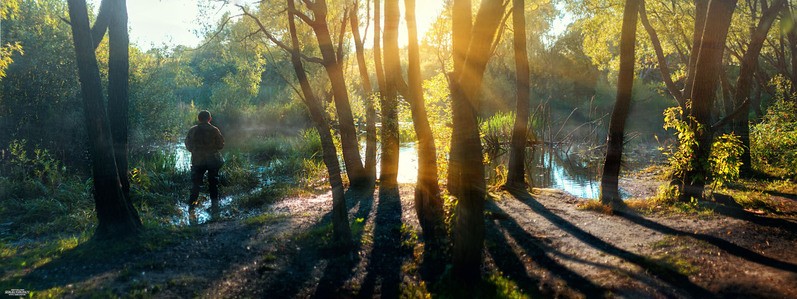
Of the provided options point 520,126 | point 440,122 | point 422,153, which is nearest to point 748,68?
point 520,126

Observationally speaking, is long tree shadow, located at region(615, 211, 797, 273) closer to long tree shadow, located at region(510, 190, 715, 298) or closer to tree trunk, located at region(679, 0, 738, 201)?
long tree shadow, located at region(510, 190, 715, 298)

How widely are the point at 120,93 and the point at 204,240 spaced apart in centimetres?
296

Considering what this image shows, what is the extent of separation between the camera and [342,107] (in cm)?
1175

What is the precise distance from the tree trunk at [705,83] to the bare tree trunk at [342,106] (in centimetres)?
681

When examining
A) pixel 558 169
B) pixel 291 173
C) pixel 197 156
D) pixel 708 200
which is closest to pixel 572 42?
pixel 558 169

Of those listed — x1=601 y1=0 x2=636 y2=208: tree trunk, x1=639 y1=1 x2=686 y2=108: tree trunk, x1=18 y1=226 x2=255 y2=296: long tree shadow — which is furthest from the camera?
x1=639 y1=1 x2=686 y2=108: tree trunk

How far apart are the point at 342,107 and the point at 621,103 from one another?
19.2 ft

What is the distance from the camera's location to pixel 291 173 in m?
17.0

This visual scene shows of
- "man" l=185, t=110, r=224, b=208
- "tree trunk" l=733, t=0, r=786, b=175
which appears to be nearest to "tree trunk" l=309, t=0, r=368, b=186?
"man" l=185, t=110, r=224, b=208

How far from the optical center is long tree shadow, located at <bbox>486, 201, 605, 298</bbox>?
18.7 ft

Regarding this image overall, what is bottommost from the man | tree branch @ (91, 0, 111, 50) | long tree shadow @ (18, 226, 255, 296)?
long tree shadow @ (18, 226, 255, 296)

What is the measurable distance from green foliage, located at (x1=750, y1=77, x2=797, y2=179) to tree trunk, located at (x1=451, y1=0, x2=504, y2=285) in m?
10.7

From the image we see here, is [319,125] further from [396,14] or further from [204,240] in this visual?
[396,14]

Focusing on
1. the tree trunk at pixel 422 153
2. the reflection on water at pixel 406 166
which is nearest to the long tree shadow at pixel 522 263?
the tree trunk at pixel 422 153
